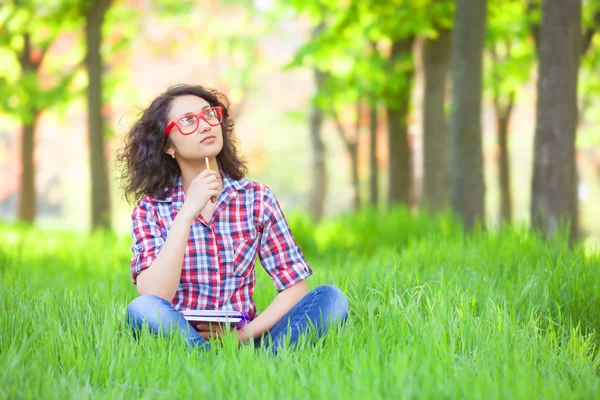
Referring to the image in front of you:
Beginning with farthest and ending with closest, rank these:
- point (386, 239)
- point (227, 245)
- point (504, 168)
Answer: point (504, 168)
point (386, 239)
point (227, 245)

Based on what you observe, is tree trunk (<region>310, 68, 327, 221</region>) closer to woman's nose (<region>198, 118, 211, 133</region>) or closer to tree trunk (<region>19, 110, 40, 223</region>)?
tree trunk (<region>19, 110, 40, 223</region>)

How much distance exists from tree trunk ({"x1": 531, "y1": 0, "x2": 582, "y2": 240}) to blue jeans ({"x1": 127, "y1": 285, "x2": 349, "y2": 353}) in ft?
9.78

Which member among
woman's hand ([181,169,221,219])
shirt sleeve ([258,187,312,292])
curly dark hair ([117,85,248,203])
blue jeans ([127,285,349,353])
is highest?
curly dark hair ([117,85,248,203])

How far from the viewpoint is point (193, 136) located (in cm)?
341

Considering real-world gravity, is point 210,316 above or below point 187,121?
below

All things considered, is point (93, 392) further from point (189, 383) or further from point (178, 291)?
point (178, 291)

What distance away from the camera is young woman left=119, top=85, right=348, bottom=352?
3.13 metres

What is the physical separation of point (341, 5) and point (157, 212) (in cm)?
732

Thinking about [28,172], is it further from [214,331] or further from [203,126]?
[214,331]

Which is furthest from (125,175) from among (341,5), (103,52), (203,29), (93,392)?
(203,29)

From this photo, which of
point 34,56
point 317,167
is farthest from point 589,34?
point 34,56

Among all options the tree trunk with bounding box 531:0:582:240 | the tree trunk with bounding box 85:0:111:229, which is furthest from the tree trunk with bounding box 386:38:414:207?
the tree trunk with bounding box 531:0:582:240

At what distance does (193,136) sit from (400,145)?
7.32 metres

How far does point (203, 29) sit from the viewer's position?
17.9 metres
